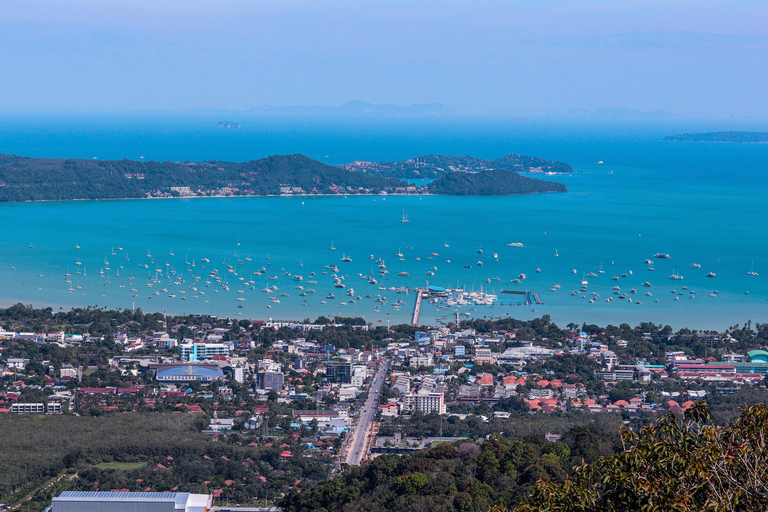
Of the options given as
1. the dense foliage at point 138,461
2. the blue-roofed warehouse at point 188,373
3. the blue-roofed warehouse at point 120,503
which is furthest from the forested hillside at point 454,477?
the blue-roofed warehouse at point 188,373

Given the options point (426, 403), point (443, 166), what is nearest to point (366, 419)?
point (426, 403)

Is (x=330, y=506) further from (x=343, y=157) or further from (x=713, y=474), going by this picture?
(x=343, y=157)

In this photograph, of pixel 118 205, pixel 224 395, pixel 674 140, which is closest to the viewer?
pixel 224 395

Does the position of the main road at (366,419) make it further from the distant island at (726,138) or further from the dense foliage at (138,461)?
the distant island at (726,138)

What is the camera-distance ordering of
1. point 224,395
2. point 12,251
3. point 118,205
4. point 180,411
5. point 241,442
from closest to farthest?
point 241,442
point 180,411
point 224,395
point 12,251
point 118,205

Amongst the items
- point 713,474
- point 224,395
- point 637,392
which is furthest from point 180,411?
point 713,474
